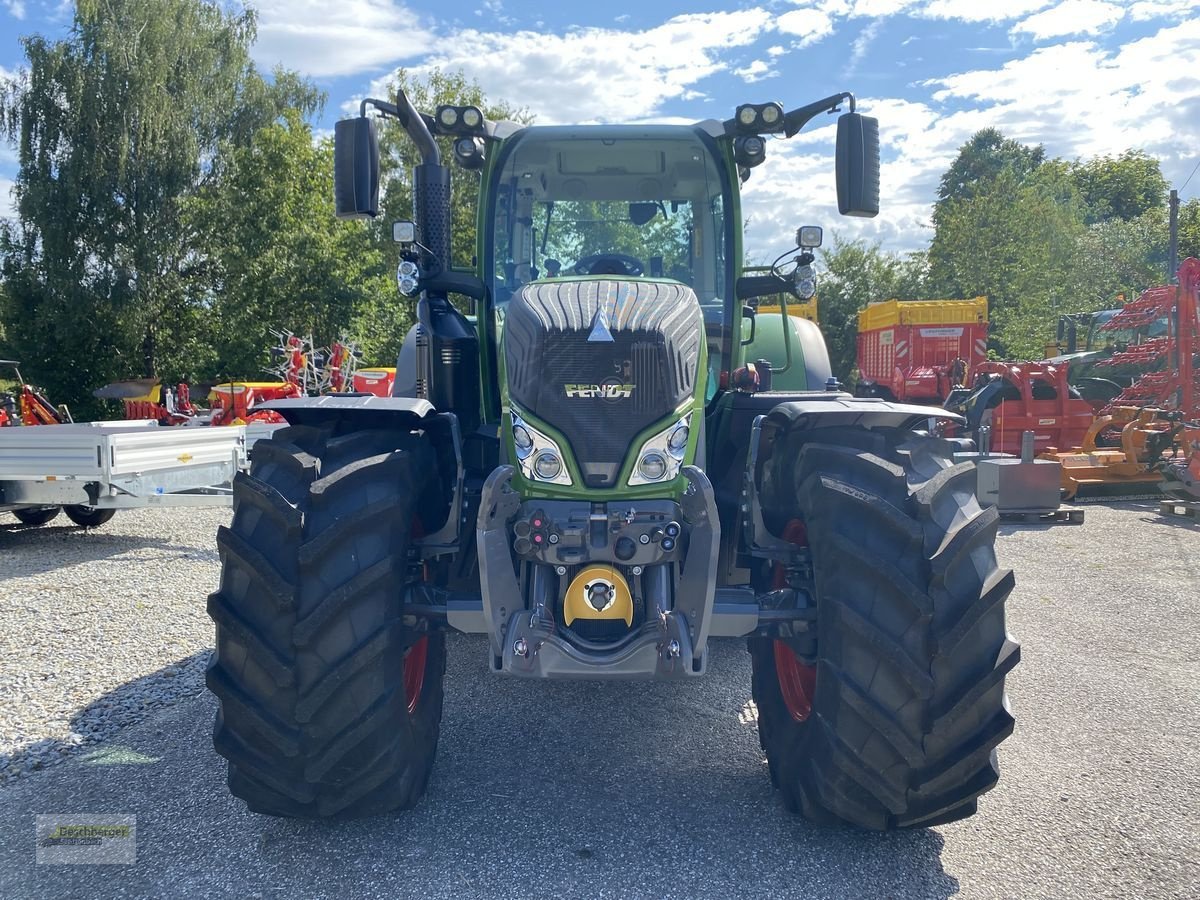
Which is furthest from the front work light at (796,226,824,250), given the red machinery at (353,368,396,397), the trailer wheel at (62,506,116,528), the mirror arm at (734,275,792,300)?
the red machinery at (353,368,396,397)

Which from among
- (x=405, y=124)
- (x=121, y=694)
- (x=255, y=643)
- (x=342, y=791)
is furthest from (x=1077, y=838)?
(x=121, y=694)

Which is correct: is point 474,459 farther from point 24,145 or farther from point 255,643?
point 24,145

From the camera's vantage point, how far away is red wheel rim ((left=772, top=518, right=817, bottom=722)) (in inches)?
A: 130

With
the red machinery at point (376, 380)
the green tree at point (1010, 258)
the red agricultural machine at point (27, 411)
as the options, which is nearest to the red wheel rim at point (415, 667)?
the red agricultural machine at point (27, 411)

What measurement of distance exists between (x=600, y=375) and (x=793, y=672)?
4.54 ft

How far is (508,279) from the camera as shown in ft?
13.9

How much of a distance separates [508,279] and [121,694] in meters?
2.76

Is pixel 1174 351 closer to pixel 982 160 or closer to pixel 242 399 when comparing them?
pixel 242 399

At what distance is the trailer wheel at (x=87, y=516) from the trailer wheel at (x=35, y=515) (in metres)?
0.16

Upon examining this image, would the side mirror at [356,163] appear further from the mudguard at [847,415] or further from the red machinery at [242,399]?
the red machinery at [242,399]

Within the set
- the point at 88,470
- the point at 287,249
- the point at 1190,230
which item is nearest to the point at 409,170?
the point at 287,249

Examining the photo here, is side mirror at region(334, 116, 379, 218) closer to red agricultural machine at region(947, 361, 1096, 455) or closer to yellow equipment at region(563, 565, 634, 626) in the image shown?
yellow equipment at region(563, 565, 634, 626)

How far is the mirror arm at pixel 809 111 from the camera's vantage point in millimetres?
3787

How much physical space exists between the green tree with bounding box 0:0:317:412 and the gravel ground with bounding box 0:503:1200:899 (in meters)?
22.0
